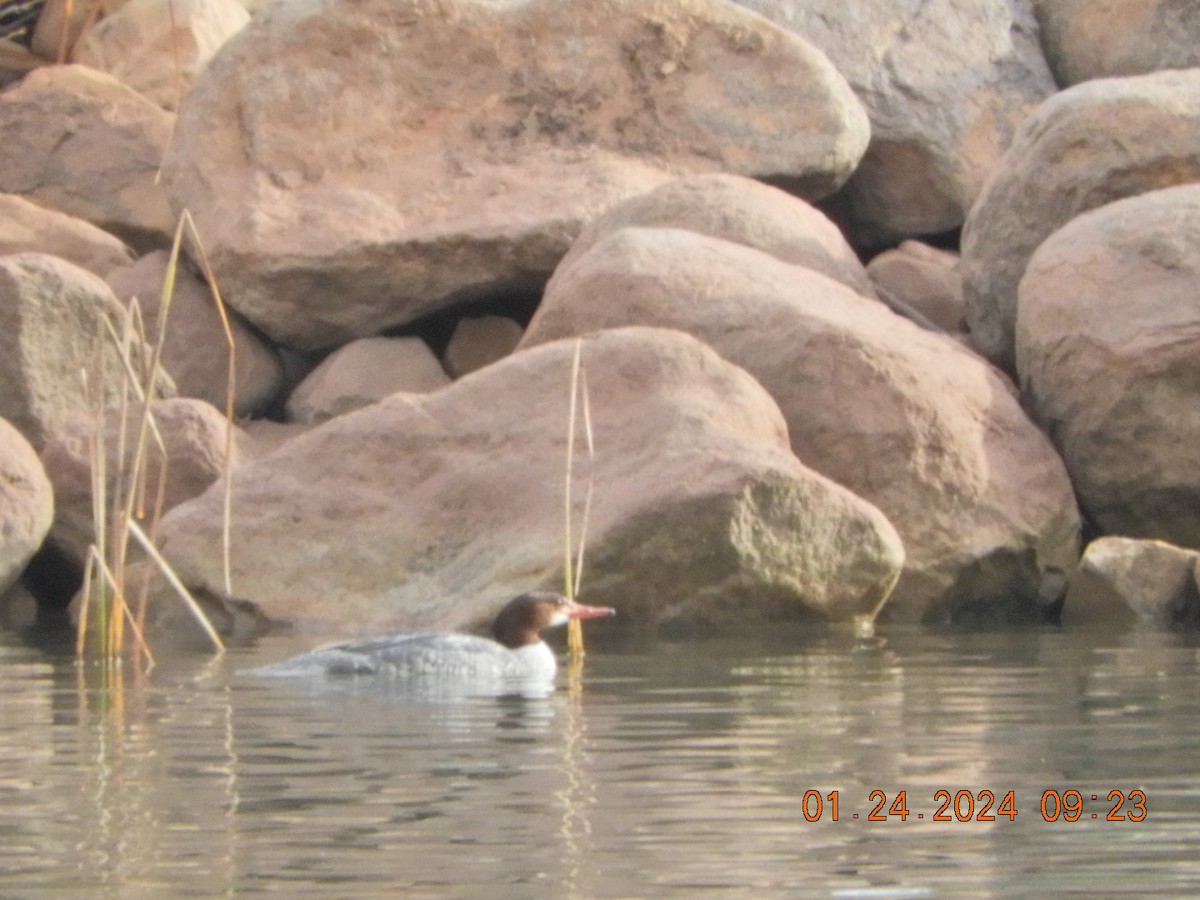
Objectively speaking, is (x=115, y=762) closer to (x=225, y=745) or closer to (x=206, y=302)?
(x=225, y=745)

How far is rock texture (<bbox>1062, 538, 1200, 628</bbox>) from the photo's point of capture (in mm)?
11969

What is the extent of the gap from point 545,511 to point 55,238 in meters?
5.85

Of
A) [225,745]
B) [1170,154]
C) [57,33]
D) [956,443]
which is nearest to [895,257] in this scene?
[1170,154]

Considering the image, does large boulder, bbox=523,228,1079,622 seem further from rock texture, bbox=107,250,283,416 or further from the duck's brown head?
rock texture, bbox=107,250,283,416

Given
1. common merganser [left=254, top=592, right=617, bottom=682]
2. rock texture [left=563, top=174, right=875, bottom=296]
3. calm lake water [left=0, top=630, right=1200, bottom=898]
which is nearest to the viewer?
calm lake water [left=0, top=630, right=1200, bottom=898]

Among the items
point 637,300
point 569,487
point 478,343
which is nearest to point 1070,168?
point 637,300

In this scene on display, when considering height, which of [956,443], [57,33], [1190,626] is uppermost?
[57,33]

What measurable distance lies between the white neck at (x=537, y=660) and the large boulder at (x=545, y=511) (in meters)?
0.94

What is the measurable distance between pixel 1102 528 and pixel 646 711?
17.8ft

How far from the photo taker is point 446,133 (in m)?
16.2

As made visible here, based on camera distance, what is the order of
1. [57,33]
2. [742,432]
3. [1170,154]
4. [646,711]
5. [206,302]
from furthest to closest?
[57,33]
[206,302]
[1170,154]
[742,432]
[646,711]

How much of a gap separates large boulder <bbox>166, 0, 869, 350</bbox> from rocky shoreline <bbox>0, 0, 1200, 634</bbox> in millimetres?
23
